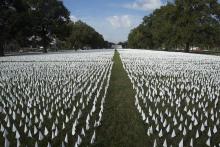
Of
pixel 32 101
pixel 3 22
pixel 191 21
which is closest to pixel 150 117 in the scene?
pixel 32 101

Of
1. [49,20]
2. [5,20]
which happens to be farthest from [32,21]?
[49,20]

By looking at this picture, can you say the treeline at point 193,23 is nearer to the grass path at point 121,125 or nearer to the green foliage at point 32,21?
the green foliage at point 32,21

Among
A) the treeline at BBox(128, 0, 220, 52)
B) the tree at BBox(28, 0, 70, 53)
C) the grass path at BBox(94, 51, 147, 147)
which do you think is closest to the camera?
the grass path at BBox(94, 51, 147, 147)

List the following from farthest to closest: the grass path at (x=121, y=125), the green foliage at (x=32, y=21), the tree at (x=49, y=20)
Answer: the tree at (x=49, y=20) < the green foliage at (x=32, y=21) < the grass path at (x=121, y=125)

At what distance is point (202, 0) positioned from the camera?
6150cm

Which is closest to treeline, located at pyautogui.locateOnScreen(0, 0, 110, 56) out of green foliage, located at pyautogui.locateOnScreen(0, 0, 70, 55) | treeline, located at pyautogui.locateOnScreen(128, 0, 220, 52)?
green foliage, located at pyautogui.locateOnScreen(0, 0, 70, 55)

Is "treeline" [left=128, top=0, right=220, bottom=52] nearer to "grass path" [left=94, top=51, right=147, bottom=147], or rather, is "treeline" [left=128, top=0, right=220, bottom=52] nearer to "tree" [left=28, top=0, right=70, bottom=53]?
"tree" [left=28, top=0, right=70, bottom=53]

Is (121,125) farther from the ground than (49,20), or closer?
closer

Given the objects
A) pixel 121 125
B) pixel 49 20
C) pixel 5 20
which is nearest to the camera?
pixel 121 125

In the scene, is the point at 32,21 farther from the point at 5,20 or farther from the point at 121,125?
the point at 121,125

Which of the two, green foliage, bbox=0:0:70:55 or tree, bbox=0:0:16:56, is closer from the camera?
tree, bbox=0:0:16:56

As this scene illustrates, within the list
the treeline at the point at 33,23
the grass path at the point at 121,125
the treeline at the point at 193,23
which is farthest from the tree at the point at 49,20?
the grass path at the point at 121,125

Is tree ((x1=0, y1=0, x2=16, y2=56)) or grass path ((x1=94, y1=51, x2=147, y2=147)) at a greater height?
tree ((x1=0, y1=0, x2=16, y2=56))

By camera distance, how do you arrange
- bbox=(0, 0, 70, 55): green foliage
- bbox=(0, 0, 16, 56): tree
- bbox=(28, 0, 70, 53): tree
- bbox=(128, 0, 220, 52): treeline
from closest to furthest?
bbox=(0, 0, 16, 56): tree → bbox=(0, 0, 70, 55): green foliage → bbox=(128, 0, 220, 52): treeline → bbox=(28, 0, 70, 53): tree
